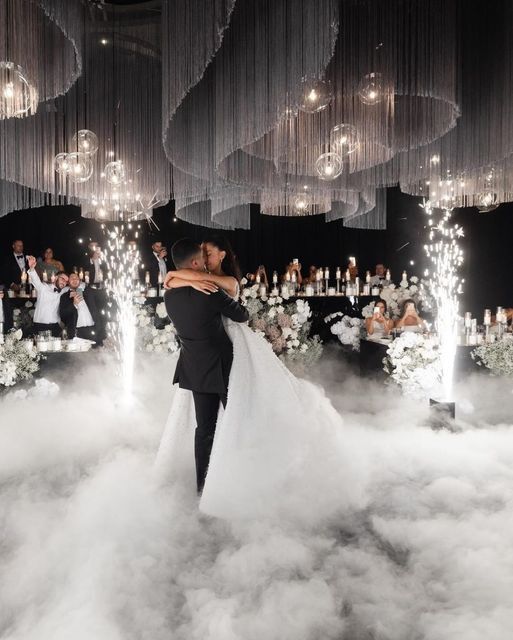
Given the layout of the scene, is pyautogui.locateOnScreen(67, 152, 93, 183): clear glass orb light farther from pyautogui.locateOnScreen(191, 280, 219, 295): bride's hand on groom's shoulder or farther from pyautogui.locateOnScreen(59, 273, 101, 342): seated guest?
pyautogui.locateOnScreen(59, 273, 101, 342): seated guest

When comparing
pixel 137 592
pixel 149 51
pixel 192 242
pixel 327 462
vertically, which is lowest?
pixel 137 592

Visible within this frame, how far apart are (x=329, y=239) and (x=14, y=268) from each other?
5.66 meters

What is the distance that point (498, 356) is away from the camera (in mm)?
4996

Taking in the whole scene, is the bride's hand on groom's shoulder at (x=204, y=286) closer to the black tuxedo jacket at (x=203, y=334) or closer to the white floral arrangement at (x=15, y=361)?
the black tuxedo jacket at (x=203, y=334)

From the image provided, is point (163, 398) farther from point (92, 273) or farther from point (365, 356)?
point (92, 273)

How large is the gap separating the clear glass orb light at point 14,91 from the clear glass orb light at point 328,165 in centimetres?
184

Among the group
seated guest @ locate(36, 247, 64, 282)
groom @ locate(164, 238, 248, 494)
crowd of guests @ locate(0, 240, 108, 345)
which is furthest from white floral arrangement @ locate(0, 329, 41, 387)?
seated guest @ locate(36, 247, 64, 282)

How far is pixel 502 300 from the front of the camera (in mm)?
7762

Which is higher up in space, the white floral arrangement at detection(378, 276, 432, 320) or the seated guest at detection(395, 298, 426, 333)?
the white floral arrangement at detection(378, 276, 432, 320)

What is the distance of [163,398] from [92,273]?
14.7ft

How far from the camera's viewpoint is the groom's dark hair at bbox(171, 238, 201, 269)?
2828 millimetres

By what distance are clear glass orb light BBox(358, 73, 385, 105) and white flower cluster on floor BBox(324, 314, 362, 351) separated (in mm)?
4462

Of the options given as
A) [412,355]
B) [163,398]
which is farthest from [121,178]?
[412,355]

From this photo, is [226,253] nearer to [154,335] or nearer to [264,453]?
[264,453]
